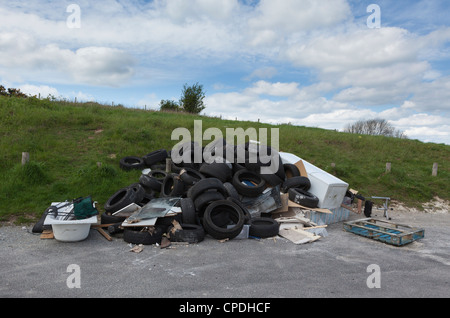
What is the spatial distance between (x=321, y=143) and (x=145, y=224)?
14.2 metres

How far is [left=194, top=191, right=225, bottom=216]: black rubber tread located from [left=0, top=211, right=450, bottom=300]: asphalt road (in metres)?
0.75

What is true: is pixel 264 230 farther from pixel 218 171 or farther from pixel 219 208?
pixel 218 171

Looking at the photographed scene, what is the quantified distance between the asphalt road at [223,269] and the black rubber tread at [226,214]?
23 cm

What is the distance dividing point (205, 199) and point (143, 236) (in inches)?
61.4

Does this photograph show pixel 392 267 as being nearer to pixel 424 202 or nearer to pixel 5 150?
pixel 424 202

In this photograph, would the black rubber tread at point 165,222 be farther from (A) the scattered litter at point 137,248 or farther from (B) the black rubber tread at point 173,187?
(B) the black rubber tread at point 173,187

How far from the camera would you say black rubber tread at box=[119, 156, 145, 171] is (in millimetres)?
10922

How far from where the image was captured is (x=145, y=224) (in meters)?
5.98

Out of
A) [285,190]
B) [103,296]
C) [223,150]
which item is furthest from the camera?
[223,150]

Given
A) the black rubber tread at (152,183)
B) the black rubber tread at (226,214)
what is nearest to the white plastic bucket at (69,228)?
the black rubber tread at (226,214)

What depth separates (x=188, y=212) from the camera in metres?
6.57

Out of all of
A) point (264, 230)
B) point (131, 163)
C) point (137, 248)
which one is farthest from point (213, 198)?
point (131, 163)

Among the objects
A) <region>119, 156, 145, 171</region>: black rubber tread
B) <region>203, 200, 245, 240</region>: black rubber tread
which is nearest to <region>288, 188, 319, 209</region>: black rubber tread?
<region>203, 200, 245, 240</region>: black rubber tread
